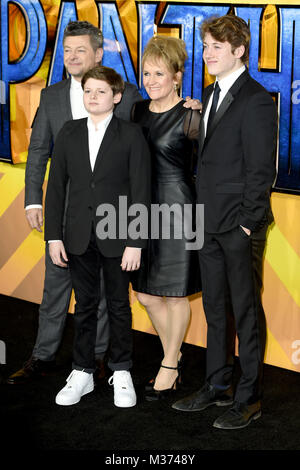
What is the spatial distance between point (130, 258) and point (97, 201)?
30 cm

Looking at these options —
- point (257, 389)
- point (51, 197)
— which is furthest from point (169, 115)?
point (257, 389)

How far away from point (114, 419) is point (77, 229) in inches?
35.0

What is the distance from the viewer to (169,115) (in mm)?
3379

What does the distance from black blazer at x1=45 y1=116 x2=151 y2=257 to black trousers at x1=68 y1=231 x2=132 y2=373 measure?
67 millimetres

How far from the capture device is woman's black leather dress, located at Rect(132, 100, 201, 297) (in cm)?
337

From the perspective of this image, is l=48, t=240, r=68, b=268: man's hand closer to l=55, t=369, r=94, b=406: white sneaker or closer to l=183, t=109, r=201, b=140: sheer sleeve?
l=55, t=369, r=94, b=406: white sneaker

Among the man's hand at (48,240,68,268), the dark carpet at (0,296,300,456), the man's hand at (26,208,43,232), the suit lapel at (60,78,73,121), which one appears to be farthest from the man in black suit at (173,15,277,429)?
the man's hand at (26,208,43,232)

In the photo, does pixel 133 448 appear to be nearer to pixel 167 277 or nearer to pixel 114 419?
pixel 114 419

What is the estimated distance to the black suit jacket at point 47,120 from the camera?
12.1 ft

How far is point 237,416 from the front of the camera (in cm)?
330

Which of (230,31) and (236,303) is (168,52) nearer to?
(230,31)

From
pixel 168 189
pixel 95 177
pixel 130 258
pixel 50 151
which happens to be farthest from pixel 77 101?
pixel 130 258

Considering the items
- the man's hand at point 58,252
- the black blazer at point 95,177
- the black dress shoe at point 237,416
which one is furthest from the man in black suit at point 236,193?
the man's hand at point 58,252
